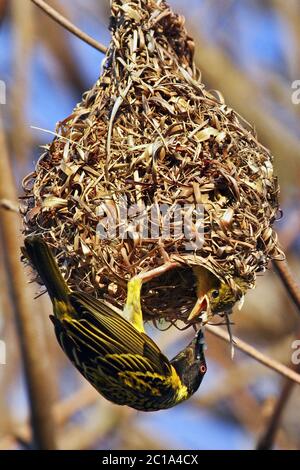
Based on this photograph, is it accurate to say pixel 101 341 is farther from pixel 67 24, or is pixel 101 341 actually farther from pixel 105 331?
pixel 67 24

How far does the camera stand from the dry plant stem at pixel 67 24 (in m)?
2.97

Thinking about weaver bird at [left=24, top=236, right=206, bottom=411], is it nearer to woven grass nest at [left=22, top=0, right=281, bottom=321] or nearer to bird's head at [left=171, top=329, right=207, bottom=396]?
woven grass nest at [left=22, top=0, right=281, bottom=321]

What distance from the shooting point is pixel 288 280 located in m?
2.96

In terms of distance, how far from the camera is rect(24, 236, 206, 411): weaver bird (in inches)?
103

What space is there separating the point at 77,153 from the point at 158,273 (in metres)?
0.47

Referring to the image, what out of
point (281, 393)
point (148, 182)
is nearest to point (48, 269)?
point (148, 182)

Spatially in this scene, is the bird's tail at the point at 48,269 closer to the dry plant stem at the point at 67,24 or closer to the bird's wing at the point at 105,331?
the bird's wing at the point at 105,331

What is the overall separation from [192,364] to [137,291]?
59 cm

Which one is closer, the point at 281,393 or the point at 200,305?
the point at 200,305

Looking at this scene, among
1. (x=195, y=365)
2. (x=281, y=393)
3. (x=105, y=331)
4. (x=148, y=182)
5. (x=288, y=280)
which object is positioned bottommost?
(x=281, y=393)

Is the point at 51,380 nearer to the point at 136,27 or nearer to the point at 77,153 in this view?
the point at 77,153

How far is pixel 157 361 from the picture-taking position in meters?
2.78

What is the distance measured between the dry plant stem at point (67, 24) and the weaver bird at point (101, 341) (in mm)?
752
